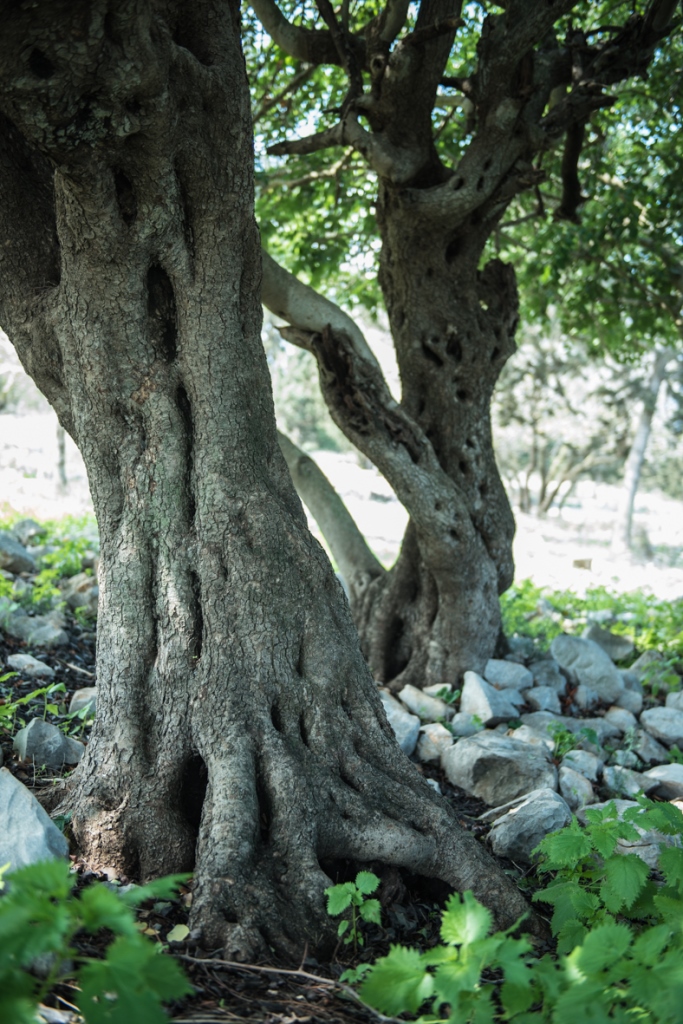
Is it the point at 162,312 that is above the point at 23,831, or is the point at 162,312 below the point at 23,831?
above

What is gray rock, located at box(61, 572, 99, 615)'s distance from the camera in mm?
5949

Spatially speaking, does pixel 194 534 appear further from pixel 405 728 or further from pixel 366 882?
pixel 405 728

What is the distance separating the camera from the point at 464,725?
4.89m

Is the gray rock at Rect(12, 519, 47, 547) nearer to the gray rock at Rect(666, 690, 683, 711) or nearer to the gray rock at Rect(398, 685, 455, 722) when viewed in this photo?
the gray rock at Rect(398, 685, 455, 722)

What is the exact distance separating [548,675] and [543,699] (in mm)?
428

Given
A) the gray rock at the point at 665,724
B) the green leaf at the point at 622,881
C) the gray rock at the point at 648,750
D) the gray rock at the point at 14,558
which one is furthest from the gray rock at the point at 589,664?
the gray rock at the point at 14,558

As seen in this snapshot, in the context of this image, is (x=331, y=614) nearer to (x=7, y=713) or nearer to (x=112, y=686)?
(x=112, y=686)

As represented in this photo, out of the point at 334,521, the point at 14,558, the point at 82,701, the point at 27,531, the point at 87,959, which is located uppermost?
the point at 334,521

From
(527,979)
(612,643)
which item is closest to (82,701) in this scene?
(527,979)

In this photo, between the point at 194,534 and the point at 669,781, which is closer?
the point at 194,534

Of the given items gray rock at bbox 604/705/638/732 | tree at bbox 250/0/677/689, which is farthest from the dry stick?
gray rock at bbox 604/705/638/732

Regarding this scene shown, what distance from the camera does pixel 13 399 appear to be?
2719cm

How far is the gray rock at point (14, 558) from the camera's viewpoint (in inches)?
256

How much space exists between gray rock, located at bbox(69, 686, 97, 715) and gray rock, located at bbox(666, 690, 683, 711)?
415cm
